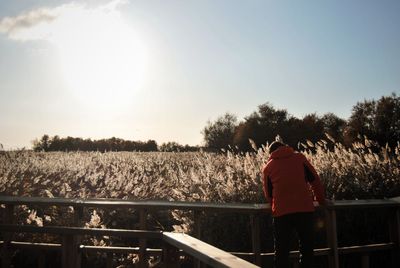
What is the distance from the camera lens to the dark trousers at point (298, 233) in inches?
207

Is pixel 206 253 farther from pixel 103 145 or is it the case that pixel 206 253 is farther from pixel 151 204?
pixel 103 145

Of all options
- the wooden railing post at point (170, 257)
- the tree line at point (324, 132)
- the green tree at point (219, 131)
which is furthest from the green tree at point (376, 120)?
the wooden railing post at point (170, 257)

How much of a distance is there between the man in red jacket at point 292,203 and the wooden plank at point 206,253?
278 cm

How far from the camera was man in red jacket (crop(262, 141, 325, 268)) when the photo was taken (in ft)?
17.1

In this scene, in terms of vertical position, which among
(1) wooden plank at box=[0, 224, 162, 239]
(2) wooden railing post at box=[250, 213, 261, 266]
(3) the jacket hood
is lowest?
(2) wooden railing post at box=[250, 213, 261, 266]

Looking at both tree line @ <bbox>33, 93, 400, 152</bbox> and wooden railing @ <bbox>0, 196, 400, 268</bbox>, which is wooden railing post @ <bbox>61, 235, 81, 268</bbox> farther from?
tree line @ <bbox>33, 93, 400, 152</bbox>

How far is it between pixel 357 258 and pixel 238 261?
6296 mm

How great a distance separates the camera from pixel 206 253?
1.92 meters

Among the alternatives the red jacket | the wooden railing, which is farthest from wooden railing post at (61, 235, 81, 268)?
the red jacket

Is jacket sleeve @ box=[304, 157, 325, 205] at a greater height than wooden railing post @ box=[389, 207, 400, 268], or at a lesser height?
greater

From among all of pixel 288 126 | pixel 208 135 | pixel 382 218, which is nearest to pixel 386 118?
pixel 288 126

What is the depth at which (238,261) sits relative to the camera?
66.3 inches

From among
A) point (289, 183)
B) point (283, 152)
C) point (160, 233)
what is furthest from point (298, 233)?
point (160, 233)

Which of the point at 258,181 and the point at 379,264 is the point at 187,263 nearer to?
the point at 258,181
